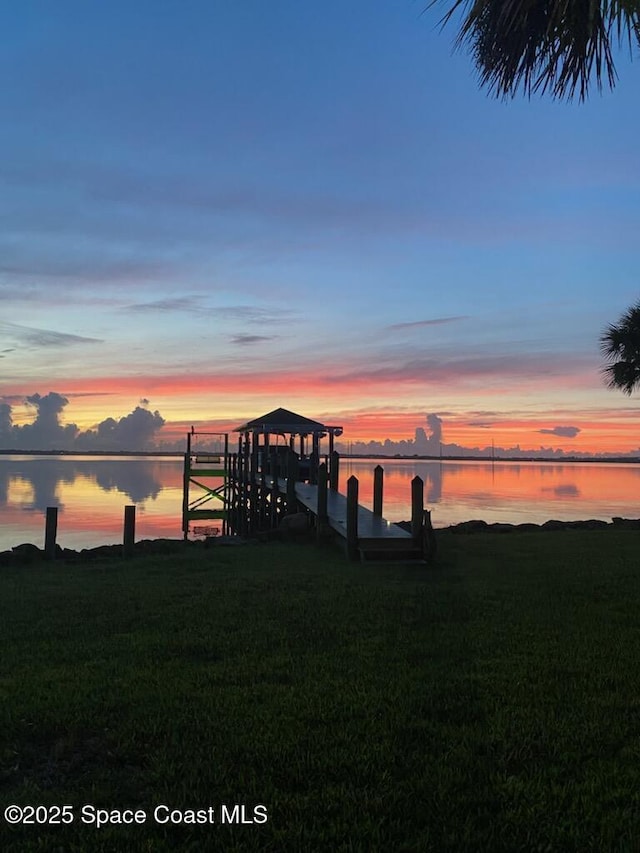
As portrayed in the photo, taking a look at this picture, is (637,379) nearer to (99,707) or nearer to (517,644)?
(517,644)

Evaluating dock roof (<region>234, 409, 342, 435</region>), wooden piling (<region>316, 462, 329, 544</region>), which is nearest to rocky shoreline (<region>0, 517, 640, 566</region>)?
wooden piling (<region>316, 462, 329, 544</region>)

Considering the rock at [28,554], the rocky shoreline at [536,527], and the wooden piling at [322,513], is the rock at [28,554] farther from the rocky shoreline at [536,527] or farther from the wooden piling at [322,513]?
the rocky shoreline at [536,527]

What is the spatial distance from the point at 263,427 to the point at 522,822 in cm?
2728

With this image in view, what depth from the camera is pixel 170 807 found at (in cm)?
355

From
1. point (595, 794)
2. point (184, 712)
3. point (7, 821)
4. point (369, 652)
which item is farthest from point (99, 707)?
point (595, 794)

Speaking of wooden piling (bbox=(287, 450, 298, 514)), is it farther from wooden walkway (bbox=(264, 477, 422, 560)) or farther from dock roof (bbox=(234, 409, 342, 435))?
dock roof (bbox=(234, 409, 342, 435))

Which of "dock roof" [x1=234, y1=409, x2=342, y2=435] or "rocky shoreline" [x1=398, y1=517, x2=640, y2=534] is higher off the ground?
"dock roof" [x1=234, y1=409, x2=342, y2=435]

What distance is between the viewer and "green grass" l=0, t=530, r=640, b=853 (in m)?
3.39

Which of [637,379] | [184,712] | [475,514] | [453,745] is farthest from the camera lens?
[475,514]

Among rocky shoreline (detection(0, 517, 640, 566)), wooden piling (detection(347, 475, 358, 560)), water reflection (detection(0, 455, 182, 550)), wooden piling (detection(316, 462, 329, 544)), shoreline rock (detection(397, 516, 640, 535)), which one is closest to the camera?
wooden piling (detection(347, 475, 358, 560))

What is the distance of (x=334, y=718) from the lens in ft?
15.3

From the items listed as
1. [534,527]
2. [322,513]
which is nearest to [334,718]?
[322,513]

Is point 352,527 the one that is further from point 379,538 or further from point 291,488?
point 291,488

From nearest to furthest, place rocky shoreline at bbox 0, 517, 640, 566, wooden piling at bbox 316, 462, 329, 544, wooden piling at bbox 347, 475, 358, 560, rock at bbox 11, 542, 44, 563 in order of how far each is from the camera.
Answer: wooden piling at bbox 347, 475, 358, 560, rock at bbox 11, 542, 44, 563, rocky shoreline at bbox 0, 517, 640, 566, wooden piling at bbox 316, 462, 329, 544
